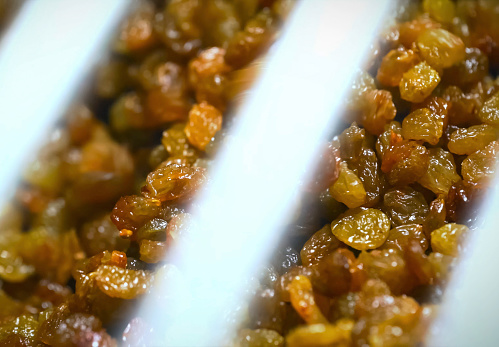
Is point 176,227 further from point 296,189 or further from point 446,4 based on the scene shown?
point 446,4

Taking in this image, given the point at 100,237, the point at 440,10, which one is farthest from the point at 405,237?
the point at 100,237

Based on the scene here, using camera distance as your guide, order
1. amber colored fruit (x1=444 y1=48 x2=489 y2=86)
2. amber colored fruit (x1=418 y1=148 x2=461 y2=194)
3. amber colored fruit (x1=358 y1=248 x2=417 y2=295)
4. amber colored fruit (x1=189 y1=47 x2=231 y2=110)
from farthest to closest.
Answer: amber colored fruit (x1=189 y1=47 x2=231 y2=110), amber colored fruit (x1=444 y1=48 x2=489 y2=86), amber colored fruit (x1=418 y1=148 x2=461 y2=194), amber colored fruit (x1=358 y1=248 x2=417 y2=295)

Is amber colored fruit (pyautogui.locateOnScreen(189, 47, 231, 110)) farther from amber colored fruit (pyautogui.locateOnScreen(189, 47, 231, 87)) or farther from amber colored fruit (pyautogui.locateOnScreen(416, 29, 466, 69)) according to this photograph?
amber colored fruit (pyautogui.locateOnScreen(416, 29, 466, 69))

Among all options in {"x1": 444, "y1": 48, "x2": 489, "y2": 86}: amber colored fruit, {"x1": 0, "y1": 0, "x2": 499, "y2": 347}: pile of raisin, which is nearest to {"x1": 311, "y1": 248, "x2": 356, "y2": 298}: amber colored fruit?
{"x1": 0, "y1": 0, "x2": 499, "y2": 347}: pile of raisin

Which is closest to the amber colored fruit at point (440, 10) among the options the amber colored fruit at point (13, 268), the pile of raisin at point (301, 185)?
the pile of raisin at point (301, 185)

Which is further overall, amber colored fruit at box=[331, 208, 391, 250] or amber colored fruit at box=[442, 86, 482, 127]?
amber colored fruit at box=[442, 86, 482, 127]

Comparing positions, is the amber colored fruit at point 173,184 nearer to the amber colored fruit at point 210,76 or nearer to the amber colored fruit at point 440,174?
the amber colored fruit at point 210,76

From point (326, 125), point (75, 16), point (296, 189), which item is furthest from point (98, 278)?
point (75, 16)
